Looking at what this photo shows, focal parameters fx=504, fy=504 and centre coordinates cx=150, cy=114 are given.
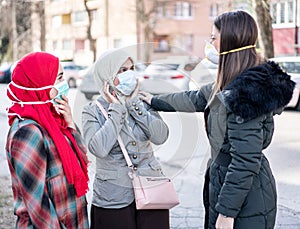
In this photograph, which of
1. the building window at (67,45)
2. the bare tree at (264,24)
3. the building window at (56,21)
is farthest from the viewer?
the building window at (56,21)

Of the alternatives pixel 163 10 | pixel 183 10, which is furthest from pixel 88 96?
pixel 183 10

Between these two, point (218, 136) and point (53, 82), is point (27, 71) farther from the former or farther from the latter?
point (218, 136)

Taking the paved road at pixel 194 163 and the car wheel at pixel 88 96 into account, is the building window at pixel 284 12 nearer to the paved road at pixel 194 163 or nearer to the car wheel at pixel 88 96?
the paved road at pixel 194 163

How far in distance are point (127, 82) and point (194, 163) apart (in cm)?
218

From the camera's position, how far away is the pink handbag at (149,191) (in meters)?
2.78

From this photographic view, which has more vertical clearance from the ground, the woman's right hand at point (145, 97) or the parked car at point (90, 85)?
the parked car at point (90, 85)

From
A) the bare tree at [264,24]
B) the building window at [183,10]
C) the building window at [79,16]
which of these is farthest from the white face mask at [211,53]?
the building window at [79,16]

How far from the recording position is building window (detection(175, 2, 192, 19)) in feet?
126

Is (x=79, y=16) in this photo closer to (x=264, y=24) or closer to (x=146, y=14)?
(x=146, y=14)

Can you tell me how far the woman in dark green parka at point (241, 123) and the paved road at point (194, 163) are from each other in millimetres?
307

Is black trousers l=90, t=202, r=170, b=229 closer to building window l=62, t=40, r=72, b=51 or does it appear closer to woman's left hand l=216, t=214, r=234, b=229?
woman's left hand l=216, t=214, r=234, b=229

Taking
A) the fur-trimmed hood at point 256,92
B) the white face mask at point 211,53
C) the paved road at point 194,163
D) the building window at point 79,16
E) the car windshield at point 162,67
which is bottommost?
the paved road at point 194,163

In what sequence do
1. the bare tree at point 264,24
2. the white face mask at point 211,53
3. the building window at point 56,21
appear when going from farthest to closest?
the building window at point 56,21
the bare tree at point 264,24
the white face mask at point 211,53

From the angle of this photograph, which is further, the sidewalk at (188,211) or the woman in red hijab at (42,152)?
the sidewalk at (188,211)
